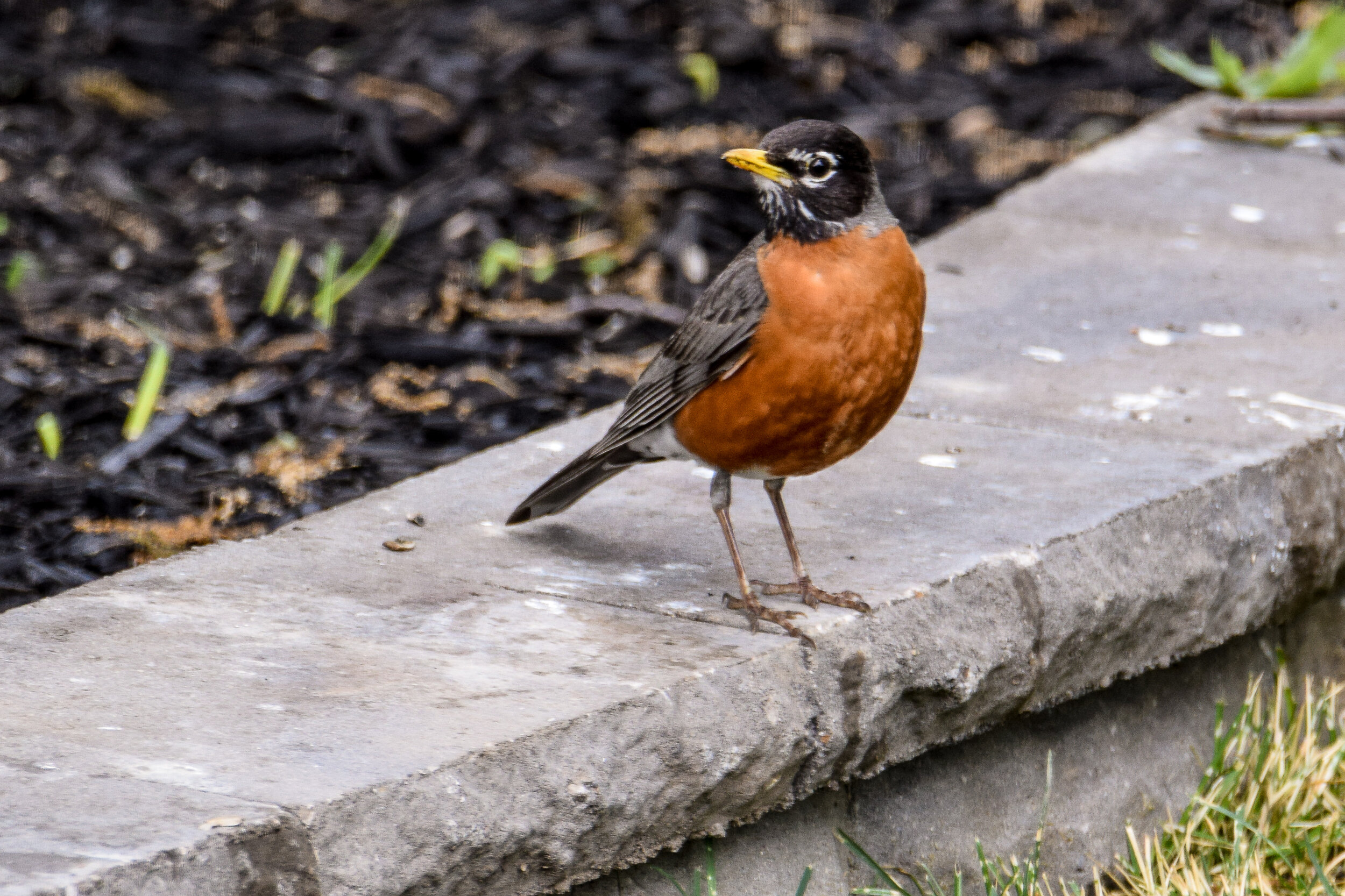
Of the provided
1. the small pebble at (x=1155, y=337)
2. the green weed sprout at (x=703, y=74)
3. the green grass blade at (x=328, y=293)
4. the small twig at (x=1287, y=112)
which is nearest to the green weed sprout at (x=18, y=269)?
the green grass blade at (x=328, y=293)

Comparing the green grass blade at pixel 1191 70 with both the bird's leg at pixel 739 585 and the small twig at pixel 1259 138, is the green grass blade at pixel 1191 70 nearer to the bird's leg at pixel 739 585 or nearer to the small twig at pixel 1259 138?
the small twig at pixel 1259 138

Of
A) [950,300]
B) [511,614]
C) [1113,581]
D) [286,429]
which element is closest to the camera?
[511,614]

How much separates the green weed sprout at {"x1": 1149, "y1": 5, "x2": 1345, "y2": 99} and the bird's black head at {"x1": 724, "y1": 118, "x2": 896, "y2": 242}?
319cm

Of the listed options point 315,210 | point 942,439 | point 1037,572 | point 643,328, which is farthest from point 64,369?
point 1037,572

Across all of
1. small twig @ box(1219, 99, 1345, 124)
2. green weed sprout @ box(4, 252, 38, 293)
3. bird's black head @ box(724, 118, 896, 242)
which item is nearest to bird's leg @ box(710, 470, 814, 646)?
bird's black head @ box(724, 118, 896, 242)

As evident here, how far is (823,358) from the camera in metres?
2.87

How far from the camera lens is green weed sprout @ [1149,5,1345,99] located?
5602 millimetres

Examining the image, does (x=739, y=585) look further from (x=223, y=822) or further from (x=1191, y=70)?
(x=1191, y=70)

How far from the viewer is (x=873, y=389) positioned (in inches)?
114

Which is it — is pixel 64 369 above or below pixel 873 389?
below

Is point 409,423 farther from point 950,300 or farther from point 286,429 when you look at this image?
point 950,300

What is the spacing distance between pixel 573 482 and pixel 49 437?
1.33 m

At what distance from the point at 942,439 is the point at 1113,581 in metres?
0.68

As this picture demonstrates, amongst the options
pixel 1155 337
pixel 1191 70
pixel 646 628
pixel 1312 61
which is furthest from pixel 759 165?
pixel 1191 70
